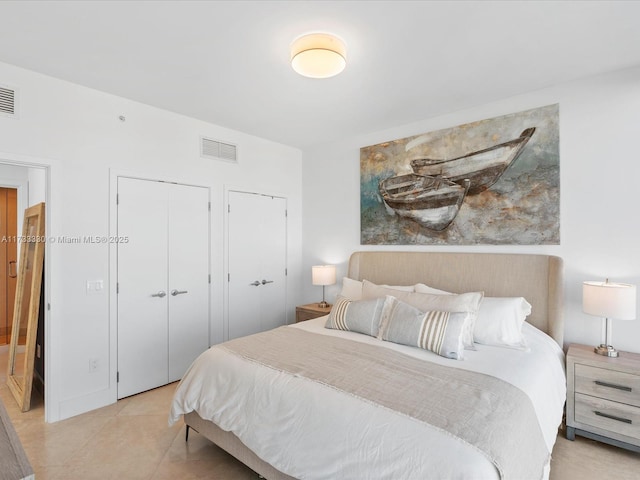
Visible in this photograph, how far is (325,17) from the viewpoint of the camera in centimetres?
199

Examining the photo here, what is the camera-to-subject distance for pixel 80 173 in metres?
2.88

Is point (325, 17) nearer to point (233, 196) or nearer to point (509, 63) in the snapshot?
point (509, 63)

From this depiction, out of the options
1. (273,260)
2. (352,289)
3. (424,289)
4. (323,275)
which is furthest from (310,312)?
(424,289)

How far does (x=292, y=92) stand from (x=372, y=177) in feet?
4.72

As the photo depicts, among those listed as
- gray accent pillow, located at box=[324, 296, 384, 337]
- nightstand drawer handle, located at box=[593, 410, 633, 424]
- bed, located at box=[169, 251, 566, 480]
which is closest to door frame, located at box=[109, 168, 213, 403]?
bed, located at box=[169, 251, 566, 480]

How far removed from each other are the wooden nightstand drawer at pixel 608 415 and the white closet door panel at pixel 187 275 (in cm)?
335

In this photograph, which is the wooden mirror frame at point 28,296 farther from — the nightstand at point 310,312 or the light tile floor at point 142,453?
the nightstand at point 310,312

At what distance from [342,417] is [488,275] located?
2129 mm

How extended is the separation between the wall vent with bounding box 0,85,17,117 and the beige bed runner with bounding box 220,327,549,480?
2.35 metres

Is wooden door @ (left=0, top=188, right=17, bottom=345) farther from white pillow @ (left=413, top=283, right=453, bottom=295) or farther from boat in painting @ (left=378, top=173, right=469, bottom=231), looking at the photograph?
white pillow @ (left=413, top=283, right=453, bottom=295)

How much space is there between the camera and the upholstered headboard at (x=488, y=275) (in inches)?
109

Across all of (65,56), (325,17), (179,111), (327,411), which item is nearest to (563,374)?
(327,411)

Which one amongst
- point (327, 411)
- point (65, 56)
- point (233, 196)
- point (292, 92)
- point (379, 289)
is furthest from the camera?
point (233, 196)

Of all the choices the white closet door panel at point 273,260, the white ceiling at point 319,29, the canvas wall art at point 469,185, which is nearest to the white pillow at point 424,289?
the canvas wall art at point 469,185
